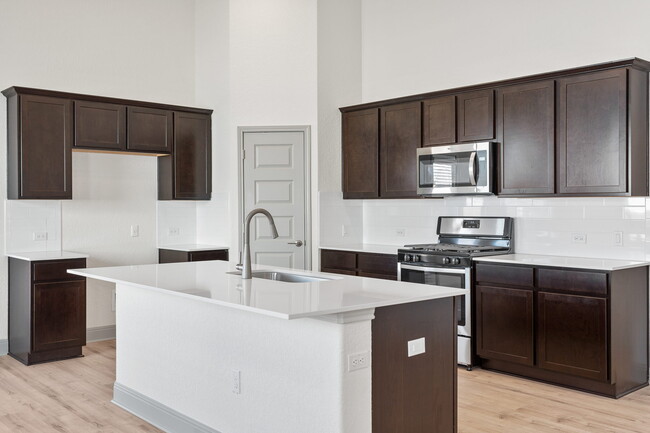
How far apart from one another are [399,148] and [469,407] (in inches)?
112

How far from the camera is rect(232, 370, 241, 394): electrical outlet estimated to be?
324 cm

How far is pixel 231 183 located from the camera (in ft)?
21.7

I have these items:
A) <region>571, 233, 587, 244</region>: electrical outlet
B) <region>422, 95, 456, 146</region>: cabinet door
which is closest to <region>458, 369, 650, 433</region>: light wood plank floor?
<region>571, 233, 587, 244</region>: electrical outlet

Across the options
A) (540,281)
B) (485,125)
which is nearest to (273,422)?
(540,281)

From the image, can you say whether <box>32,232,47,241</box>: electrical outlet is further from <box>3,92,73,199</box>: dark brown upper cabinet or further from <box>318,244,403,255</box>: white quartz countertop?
<box>318,244,403,255</box>: white quartz countertop

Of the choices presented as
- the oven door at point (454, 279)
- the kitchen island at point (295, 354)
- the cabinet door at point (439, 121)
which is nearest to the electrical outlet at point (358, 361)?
the kitchen island at point (295, 354)

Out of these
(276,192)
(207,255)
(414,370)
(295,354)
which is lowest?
(414,370)

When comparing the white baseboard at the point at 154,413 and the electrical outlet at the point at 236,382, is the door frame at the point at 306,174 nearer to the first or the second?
the white baseboard at the point at 154,413

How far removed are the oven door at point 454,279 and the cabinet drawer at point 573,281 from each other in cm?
66

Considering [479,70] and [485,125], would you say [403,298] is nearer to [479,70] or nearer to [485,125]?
[485,125]

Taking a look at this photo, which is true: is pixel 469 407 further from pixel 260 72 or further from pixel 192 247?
pixel 260 72

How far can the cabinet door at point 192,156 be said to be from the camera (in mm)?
6602

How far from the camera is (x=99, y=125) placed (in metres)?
5.96

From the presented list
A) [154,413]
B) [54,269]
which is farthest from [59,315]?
[154,413]
